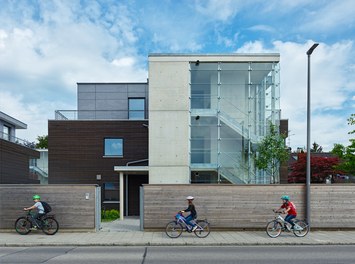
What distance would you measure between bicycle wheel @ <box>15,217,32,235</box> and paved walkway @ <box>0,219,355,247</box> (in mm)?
218

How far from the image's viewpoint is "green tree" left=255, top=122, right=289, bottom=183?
19.9 m

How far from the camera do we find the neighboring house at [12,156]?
22.5 m

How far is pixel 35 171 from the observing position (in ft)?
115

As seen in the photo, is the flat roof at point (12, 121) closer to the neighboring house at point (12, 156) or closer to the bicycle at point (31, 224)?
the neighboring house at point (12, 156)

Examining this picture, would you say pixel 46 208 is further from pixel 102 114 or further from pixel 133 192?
pixel 102 114

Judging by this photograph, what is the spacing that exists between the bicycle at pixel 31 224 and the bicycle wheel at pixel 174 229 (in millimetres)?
4503

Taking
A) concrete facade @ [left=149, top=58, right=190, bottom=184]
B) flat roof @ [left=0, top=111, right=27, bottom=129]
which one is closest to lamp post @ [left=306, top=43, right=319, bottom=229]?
concrete facade @ [left=149, top=58, right=190, bottom=184]

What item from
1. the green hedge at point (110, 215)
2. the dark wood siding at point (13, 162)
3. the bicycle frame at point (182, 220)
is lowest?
the green hedge at point (110, 215)

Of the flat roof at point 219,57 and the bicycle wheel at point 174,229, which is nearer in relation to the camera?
the bicycle wheel at point 174,229

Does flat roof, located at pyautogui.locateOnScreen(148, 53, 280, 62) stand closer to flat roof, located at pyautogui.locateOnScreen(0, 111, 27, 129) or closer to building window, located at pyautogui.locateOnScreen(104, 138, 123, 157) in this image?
building window, located at pyautogui.locateOnScreen(104, 138, 123, 157)

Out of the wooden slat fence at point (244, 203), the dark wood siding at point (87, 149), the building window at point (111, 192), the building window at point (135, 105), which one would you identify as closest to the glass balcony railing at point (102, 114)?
the building window at point (135, 105)

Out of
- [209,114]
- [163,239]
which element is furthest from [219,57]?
[163,239]

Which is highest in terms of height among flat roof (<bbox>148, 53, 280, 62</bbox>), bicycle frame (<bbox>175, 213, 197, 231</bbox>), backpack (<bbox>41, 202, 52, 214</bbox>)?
flat roof (<bbox>148, 53, 280, 62</bbox>)

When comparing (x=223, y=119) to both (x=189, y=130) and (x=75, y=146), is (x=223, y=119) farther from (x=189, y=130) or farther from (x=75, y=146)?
(x=75, y=146)
